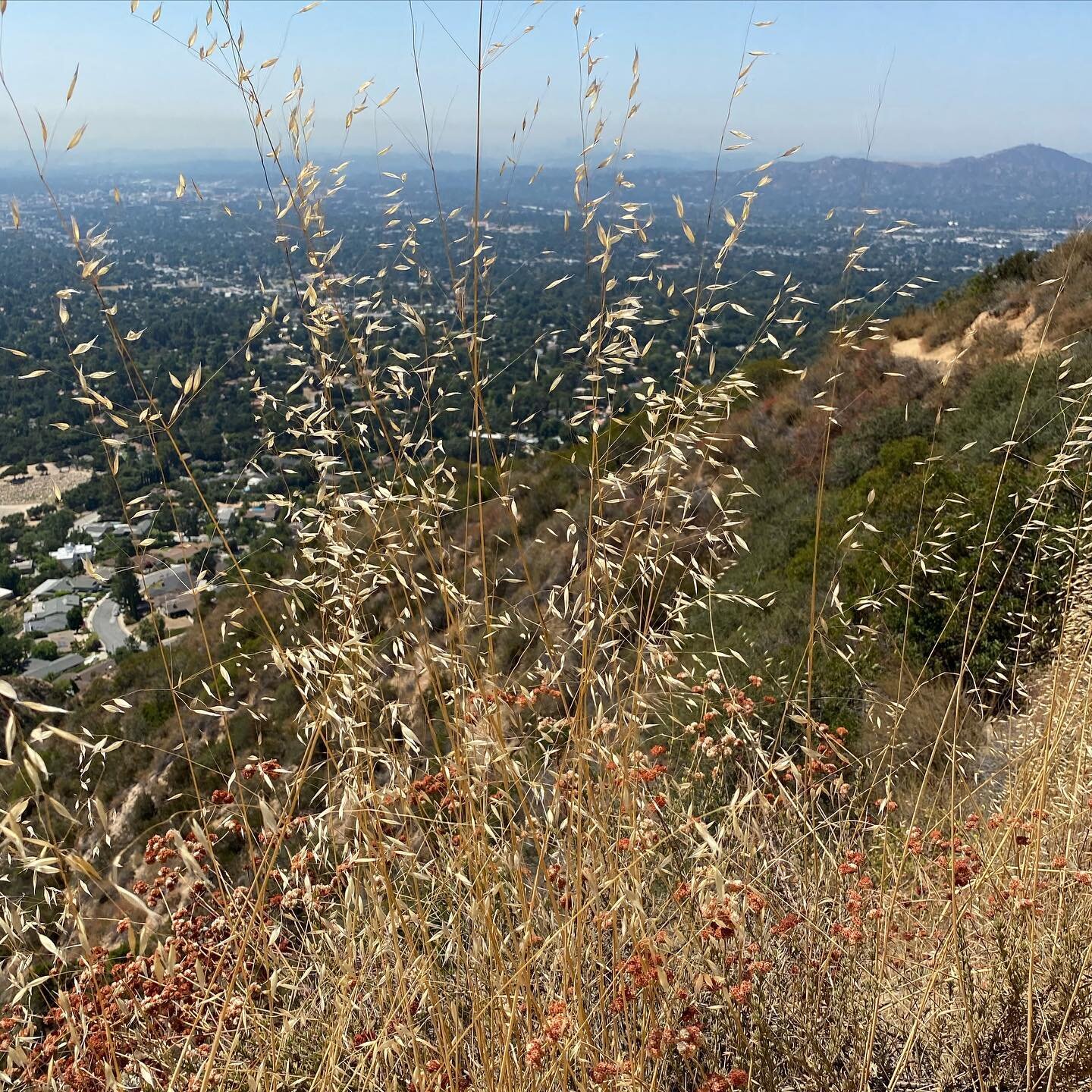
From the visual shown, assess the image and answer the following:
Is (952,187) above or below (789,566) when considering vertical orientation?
above

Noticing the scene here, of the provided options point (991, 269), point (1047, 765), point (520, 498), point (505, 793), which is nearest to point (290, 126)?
point (505, 793)

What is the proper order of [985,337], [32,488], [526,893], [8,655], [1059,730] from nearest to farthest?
1. [1059,730]
2. [526,893]
3. [8,655]
4. [985,337]
5. [32,488]

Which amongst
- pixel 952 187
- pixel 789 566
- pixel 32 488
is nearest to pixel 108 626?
pixel 789 566

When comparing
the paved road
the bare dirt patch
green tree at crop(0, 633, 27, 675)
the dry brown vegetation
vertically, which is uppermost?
the dry brown vegetation

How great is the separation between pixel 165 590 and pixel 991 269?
1491 centimetres

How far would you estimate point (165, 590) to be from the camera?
2150 millimetres

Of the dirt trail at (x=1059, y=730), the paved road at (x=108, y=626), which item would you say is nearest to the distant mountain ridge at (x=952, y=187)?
the dirt trail at (x=1059, y=730)

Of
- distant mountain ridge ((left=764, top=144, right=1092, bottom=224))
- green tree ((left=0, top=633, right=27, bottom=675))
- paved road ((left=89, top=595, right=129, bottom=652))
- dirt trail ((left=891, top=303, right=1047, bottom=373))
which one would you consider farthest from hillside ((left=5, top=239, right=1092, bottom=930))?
distant mountain ridge ((left=764, top=144, right=1092, bottom=224))

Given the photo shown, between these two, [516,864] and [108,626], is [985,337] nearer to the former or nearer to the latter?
[516,864]

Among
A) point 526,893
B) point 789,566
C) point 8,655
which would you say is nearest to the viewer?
point 526,893

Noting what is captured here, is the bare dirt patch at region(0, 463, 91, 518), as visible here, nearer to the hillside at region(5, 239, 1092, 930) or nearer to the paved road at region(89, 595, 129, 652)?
the paved road at region(89, 595, 129, 652)

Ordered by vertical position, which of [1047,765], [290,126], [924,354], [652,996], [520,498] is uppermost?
[290,126]

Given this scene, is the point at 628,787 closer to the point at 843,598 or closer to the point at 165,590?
the point at 165,590

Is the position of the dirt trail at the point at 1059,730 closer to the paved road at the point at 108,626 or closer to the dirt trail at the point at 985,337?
the dirt trail at the point at 985,337
